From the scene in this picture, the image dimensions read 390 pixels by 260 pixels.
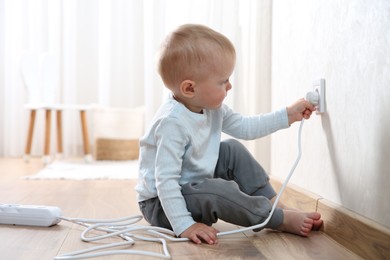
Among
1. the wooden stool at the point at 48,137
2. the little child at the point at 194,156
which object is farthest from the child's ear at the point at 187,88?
the wooden stool at the point at 48,137

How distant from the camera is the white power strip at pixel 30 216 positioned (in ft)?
3.84

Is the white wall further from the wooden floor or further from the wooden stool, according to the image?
the wooden stool

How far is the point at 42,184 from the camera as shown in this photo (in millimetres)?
1907

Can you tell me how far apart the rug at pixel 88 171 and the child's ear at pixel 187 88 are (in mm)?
1080

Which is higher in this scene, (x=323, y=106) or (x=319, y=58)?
(x=319, y=58)

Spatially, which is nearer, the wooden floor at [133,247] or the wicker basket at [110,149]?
the wooden floor at [133,247]

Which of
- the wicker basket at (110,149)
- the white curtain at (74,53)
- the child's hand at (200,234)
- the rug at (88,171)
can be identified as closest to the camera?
the child's hand at (200,234)

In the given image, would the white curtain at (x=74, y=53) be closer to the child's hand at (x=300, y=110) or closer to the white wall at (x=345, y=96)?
the white wall at (x=345, y=96)

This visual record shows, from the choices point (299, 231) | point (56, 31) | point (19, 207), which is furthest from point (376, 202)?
point (56, 31)

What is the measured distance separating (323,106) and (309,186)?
21 cm

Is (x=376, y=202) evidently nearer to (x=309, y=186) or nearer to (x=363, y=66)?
(x=363, y=66)

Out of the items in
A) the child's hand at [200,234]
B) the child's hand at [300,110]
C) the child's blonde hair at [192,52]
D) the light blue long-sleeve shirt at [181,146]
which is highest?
the child's blonde hair at [192,52]

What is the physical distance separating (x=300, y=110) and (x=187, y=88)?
0.85 ft

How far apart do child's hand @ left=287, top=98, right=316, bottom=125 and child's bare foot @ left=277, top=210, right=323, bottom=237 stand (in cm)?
21
